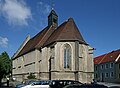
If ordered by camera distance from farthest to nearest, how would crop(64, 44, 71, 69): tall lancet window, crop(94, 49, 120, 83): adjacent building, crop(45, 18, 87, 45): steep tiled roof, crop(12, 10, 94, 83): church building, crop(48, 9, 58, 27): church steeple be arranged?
crop(94, 49, 120, 83): adjacent building
crop(48, 9, 58, 27): church steeple
crop(45, 18, 87, 45): steep tiled roof
crop(64, 44, 71, 69): tall lancet window
crop(12, 10, 94, 83): church building

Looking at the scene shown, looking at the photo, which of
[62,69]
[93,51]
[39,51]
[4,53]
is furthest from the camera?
[4,53]

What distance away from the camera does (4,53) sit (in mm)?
74375

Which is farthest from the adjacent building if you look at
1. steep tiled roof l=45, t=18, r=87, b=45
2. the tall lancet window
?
the tall lancet window

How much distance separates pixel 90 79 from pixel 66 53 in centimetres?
679

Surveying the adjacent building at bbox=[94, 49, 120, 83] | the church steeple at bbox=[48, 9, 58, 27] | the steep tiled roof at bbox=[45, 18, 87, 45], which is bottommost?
the adjacent building at bbox=[94, 49, 120, 83]

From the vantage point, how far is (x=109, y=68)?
64.2 metres

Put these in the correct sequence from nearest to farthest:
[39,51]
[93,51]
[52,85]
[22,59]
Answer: [52,85]
[93,51]
[39,51]
[22,59]

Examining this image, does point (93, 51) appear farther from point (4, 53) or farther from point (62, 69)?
point (4, 53)

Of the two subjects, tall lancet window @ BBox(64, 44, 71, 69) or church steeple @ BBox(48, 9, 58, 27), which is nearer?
tall lancet window @ BBox(64, 44, 71, 69)

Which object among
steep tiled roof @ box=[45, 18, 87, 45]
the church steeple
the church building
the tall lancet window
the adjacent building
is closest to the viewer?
the church building

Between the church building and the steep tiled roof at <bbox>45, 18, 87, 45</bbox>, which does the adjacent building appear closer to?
the church building

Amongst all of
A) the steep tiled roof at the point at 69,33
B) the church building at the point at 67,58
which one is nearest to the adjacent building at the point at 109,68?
the church building at the point at 67,58

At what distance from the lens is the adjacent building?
60.0 m

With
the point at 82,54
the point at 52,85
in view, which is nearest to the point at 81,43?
the point at 82,54
